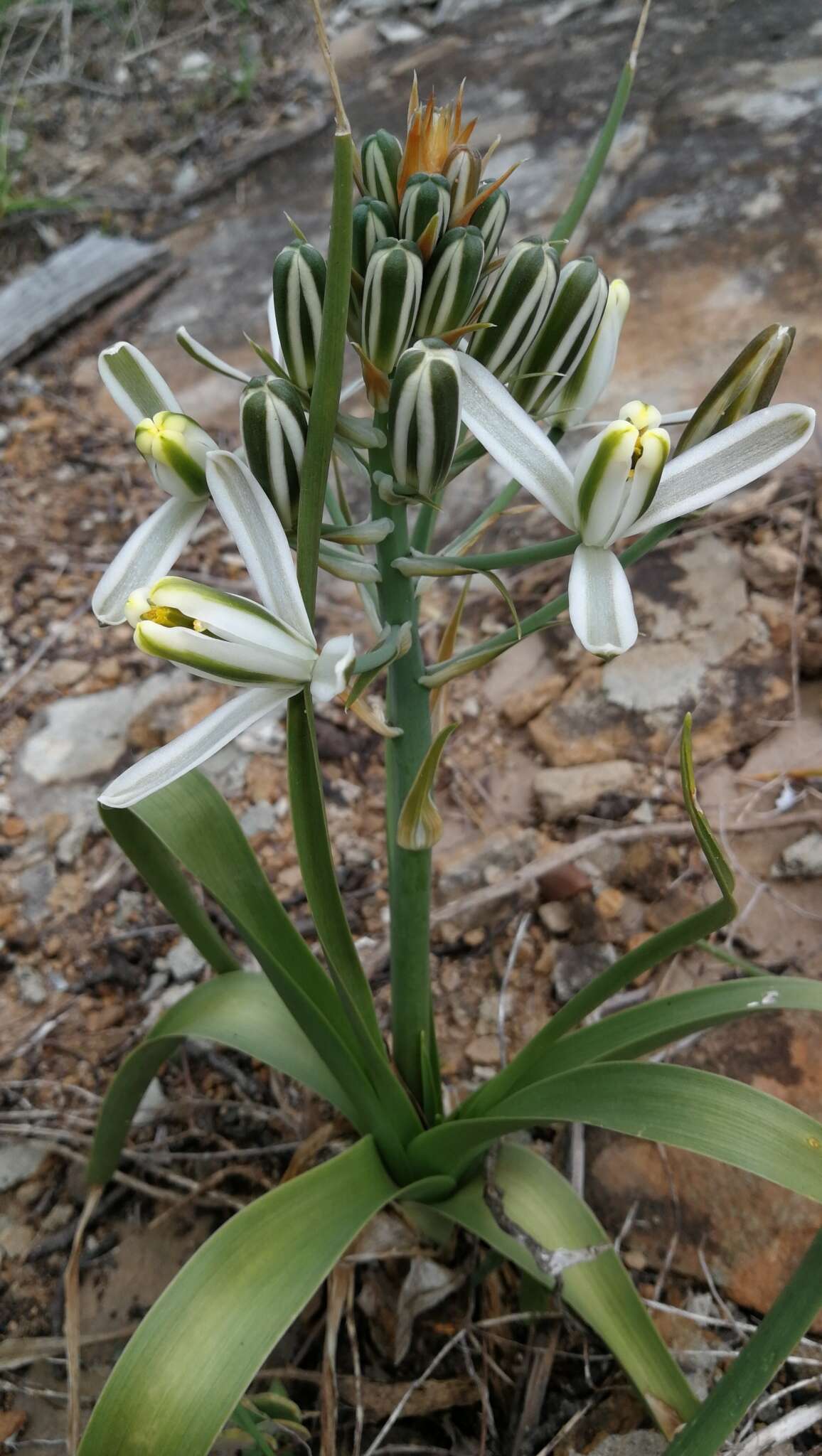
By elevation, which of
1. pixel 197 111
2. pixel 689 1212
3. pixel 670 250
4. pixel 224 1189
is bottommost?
pixel 689 1212

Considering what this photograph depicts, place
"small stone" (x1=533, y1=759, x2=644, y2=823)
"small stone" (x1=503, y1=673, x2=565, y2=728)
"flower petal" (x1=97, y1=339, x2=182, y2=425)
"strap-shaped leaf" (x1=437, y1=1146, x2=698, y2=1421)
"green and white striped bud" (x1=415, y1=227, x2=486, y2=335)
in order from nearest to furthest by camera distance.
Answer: "green and white striped bud" (x1=415, y1=227, x2=486, y2=335) → "flower petal" (x1=97, y1=339, x2=182, y2=425) → "strap-shaped leaf" (x1=437, y1=1146, x2=698, y2=1421) → "small stone" (x1=533, y1=759, x2=644, y2=823) → "small stone" (x1=503, y1=673, x2=565, y2=728)

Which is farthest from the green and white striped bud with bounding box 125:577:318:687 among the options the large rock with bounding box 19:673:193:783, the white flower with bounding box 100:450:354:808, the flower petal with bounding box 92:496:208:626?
the large rock with bounding box 19:673:193:783

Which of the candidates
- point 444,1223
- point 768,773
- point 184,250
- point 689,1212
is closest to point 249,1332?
point 444,1223

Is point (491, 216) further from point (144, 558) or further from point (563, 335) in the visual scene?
point (144, 558)

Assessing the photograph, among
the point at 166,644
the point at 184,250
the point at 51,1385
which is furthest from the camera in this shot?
the point at 184,250

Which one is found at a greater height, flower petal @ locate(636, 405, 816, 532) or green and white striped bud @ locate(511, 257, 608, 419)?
green and white striped bud @ locate(511, 257, 608, 419)

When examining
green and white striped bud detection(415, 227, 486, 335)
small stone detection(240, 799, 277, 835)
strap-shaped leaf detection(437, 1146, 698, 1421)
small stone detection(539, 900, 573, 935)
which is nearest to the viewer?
green and white striped bud detection(415, 227, 486, 335)

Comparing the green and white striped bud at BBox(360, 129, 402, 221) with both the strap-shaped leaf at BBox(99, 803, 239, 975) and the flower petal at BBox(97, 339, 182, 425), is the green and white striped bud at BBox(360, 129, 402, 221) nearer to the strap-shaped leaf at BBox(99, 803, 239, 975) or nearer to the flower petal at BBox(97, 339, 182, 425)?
the flower petal at BBox(97, 339, 182, 425)

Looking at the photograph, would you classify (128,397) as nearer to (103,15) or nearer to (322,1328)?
(322,1328)
